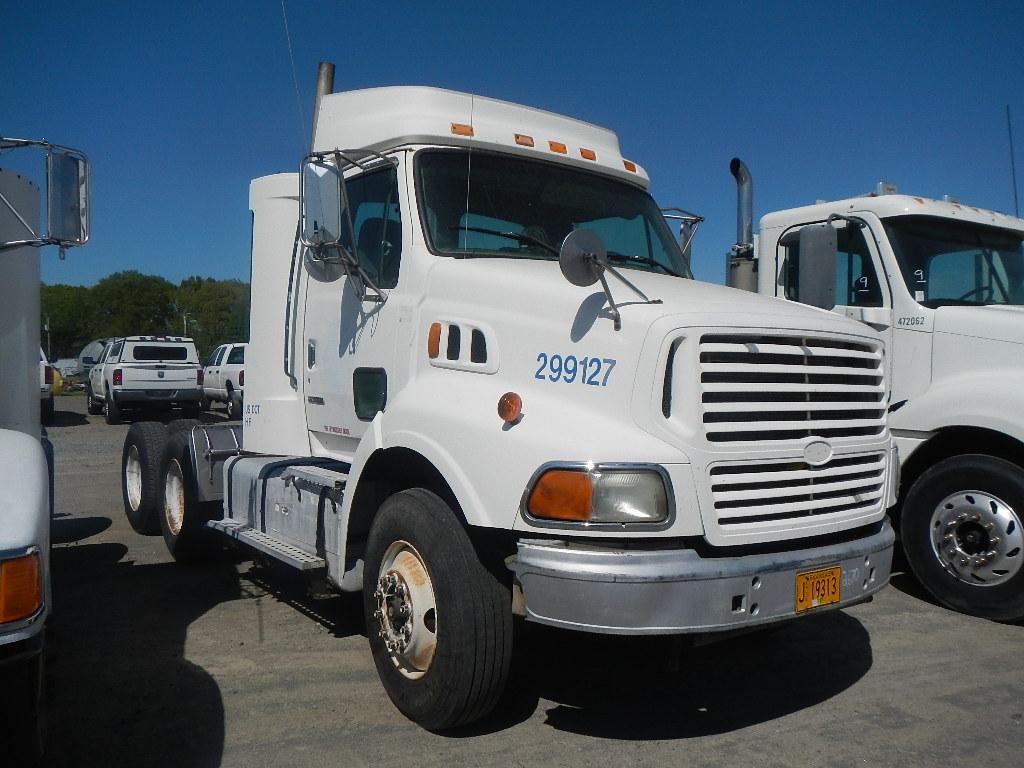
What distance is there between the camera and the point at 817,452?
377 cm

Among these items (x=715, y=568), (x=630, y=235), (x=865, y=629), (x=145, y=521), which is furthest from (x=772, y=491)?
(x=145, y=521)

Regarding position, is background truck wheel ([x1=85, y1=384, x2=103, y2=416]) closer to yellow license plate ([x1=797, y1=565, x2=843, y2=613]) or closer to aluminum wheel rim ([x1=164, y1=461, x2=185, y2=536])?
aluminum wheel rim ([x1=164, y1=461, x2=185, y2=536])

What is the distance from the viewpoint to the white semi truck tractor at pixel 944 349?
18.6 feet

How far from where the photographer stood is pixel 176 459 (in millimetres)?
7215

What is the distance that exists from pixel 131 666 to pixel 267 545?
3.16 ft

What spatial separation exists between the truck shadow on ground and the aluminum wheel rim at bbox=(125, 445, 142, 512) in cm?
93

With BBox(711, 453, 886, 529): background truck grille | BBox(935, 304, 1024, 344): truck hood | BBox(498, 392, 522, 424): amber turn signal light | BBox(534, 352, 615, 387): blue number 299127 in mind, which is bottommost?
BBox(711, 453, 886, 529): background truck grille

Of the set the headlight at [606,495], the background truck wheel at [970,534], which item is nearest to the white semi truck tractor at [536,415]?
the headlight at [606,495]

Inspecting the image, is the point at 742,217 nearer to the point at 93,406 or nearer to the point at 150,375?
the point at 150,375

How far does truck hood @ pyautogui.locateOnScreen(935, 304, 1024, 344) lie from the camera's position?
594 cm

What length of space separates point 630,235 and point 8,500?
3439 millimetres

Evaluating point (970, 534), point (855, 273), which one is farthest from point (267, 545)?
point (855, 273)

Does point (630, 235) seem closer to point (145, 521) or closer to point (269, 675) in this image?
point (269, 675)

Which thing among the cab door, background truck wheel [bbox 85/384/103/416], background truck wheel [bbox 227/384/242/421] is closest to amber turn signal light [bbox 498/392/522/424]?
the cab door
